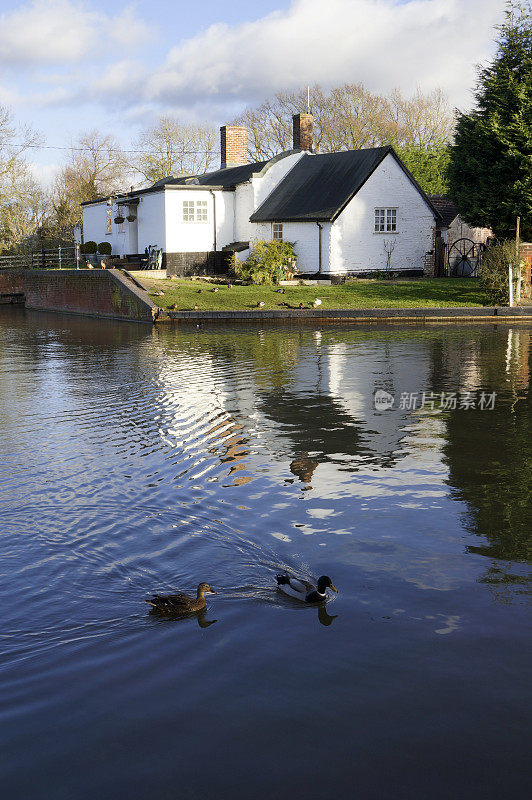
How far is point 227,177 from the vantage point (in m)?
46.4

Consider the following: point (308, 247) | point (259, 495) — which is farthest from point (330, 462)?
point (308, 247)

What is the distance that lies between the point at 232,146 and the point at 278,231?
10435mm

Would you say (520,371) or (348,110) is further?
(348,110)

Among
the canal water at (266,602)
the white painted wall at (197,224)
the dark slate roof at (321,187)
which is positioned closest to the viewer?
the canal water at (266,602)

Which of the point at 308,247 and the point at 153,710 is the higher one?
the point at 308,247

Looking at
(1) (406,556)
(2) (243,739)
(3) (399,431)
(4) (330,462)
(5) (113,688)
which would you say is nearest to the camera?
(2) (243,739)

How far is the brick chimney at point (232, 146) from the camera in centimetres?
4962

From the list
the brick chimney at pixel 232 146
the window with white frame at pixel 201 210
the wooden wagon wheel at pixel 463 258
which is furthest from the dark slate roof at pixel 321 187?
the brick chimney at pixel 232 146

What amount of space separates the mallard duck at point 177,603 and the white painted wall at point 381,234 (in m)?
35.8

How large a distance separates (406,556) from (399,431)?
520cm

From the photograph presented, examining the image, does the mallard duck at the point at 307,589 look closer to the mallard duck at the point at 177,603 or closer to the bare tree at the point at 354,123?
the mallard duck at the point at 177,603

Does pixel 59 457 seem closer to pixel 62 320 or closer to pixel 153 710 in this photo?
pixel 153 710

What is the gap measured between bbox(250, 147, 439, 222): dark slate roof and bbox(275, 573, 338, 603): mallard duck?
35025 millimetres

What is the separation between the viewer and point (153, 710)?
5.01m
